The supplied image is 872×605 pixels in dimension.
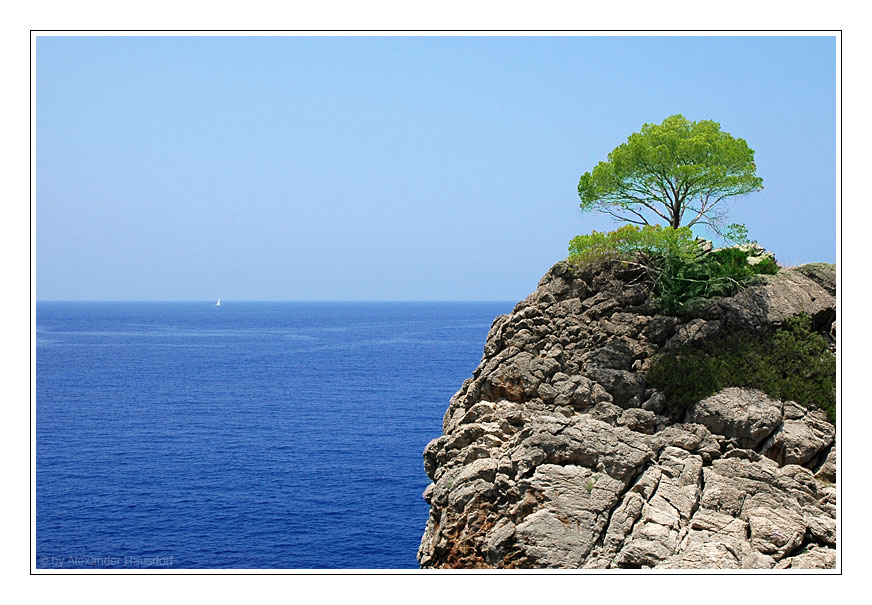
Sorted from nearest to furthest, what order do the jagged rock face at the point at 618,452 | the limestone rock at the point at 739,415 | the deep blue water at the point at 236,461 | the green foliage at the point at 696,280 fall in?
1. the jagged rock face at the point at 618,452
2. the limestone rock at the point at 739,415
3. the green foliage at the point at 696,280
4. the deep blue water at the point at 236,461

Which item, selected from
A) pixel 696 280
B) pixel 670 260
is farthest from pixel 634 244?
pixel 696 280

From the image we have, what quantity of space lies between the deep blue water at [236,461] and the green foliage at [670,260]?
32.7 metres

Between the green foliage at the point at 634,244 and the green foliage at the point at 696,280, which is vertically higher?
the green foliage at the point at 634,244

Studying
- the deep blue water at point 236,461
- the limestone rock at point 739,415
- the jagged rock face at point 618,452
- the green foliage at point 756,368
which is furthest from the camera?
the deep blue water at point 236,461

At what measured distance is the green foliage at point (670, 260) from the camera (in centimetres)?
3266

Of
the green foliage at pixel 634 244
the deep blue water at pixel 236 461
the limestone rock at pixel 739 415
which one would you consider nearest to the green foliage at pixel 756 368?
the limestone rock at pixel 739 415

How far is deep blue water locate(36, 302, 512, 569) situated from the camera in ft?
196

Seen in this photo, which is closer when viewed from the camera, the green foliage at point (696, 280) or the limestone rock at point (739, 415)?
the limestone rock at point (739, 415)

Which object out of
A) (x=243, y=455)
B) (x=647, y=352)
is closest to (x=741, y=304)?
(x=647, y=352)

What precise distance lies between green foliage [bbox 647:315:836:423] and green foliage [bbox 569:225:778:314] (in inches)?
93.9

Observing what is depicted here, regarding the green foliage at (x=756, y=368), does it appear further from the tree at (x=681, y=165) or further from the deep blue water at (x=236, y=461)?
the deep blue water at (x=236, y=461)

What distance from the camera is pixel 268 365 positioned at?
15188 centimetres
